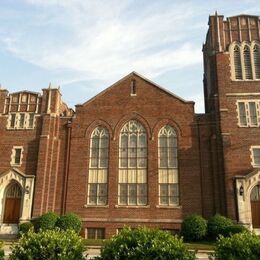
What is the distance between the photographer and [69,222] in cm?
2539

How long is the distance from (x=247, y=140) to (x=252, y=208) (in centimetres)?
508

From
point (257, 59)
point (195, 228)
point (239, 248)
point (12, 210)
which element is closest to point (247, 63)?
point (257, 59)

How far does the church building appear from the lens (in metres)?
26.3

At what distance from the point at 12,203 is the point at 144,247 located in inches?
798

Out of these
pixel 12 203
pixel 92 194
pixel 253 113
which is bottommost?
pixel 12 203

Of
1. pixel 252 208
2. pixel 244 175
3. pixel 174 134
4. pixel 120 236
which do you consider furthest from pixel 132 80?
pixel 120 236

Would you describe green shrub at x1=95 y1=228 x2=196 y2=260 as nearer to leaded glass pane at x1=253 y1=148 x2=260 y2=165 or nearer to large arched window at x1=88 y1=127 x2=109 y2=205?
large arched window at x1=88 y1=127 x2=109 y2=205

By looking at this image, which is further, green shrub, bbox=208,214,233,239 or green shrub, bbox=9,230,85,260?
green shrub, bbox=208,214,233,239

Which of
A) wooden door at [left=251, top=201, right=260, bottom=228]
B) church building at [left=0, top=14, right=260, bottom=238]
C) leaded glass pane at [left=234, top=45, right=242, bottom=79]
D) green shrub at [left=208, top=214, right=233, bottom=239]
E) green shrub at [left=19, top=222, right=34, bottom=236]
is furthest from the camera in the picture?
leaded glass pane at [left=234, top=45, right=242, bottom=79]

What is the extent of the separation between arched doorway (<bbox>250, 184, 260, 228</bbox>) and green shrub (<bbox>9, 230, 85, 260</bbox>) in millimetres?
17340

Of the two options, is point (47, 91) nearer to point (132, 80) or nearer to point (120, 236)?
point (132, 80)

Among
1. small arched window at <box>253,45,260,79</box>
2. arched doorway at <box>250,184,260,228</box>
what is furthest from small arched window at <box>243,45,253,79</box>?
arched doorway at <box>250,184,260,228</box>

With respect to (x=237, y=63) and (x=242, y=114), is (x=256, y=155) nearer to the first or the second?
(x=242, y=114)

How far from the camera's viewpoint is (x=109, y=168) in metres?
28.2
